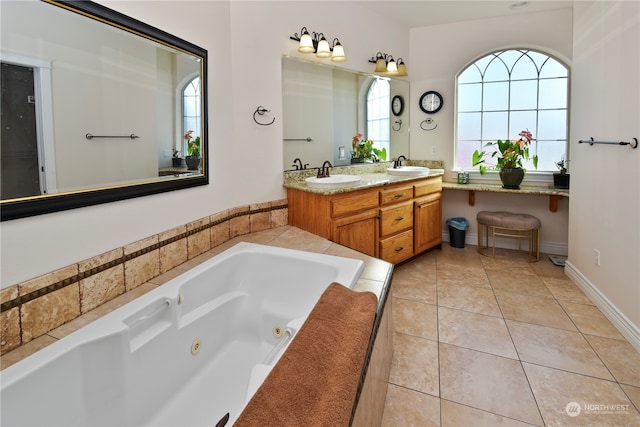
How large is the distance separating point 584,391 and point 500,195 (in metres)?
2.63

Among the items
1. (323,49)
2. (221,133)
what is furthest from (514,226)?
(221,133)

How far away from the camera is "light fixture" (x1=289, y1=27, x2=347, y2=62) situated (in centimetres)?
278

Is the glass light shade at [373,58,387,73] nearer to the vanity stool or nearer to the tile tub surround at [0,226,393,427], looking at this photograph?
the vanity stool

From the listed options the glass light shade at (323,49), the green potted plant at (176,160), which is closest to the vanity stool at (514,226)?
the glass light shade at (323,49)

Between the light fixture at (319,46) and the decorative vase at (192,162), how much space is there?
131 centimetres

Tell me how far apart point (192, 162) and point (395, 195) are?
1799 mm

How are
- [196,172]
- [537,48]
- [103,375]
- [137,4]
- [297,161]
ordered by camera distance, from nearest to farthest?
[103,375] < [137,4] < [196,172] < [297,161] < [537,48]

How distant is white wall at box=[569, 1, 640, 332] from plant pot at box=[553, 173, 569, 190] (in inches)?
23.4

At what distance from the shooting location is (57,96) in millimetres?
1321

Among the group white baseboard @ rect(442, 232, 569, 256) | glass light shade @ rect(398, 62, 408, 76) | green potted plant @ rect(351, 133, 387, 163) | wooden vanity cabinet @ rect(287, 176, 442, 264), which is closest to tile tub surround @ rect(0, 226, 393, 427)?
wooden vanity cabinet @ rect(287, 176, 442, 264)

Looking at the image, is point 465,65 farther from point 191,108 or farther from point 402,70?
point 191,108

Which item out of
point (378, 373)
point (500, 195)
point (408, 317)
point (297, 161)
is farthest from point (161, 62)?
point (500, 195)

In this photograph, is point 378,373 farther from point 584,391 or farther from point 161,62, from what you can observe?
point 161,62

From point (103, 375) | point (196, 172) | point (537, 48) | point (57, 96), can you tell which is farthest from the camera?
point (537, 48)
